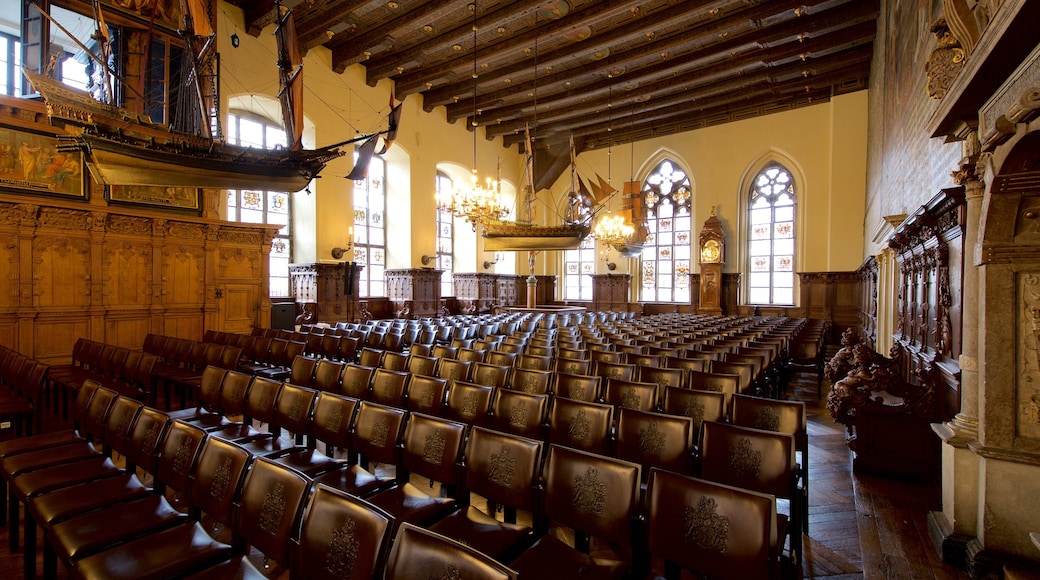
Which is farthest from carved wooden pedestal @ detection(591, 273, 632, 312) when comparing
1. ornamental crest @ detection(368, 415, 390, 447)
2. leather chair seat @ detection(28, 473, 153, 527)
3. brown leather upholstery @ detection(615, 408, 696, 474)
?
leather chair seat @ detection(28, 473, 153, 527)

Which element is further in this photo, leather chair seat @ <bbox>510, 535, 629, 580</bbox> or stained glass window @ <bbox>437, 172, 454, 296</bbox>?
stained glass window @ <bbox>437, 172, 454, 296</bbox>

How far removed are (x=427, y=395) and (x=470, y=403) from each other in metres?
0.45

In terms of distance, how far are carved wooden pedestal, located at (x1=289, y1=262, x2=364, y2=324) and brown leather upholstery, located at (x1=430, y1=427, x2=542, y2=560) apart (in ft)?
34.8

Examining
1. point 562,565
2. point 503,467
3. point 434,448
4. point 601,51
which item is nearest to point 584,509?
point 562,565

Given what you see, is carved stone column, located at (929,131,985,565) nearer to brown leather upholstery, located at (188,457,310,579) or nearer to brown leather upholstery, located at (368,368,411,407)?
brown leather upholstery, located at (188,457,310,579)

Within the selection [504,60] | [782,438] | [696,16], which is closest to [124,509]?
[782,438]

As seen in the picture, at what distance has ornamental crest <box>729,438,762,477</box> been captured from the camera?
2.36 meters

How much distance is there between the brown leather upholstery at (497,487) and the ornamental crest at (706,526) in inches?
27.4

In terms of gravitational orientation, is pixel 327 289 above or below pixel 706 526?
above

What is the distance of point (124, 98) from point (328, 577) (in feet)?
31.7

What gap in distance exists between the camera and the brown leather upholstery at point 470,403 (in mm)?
3434

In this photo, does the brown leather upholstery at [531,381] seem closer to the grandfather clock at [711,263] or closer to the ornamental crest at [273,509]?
the ornamental crest at [273,509]

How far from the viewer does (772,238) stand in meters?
16.5

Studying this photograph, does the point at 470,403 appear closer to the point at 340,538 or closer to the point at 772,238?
the point at 340,538
